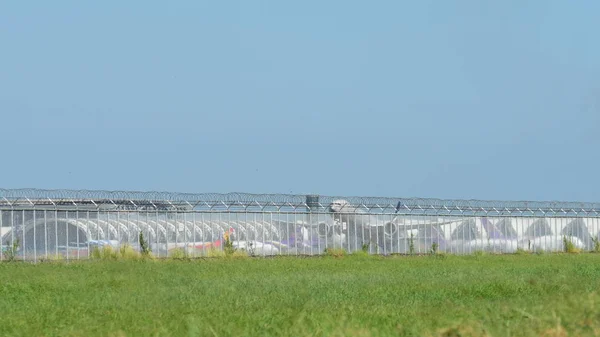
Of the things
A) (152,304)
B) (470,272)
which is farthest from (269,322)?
(470,272)

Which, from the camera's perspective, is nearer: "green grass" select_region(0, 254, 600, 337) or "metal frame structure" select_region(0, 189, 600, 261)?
"green grass" select_region(0, 254, 600, 337)

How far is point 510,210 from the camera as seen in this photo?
52.3 meters


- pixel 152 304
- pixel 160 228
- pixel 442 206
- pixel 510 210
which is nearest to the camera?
pixel 152 304

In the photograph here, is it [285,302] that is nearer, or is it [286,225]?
[285,302]

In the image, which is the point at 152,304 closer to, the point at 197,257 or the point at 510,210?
the point at 197,257

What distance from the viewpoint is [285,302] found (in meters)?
16.1

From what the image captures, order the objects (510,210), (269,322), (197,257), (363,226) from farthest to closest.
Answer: (510,210) → (363,226) → (197,257) → (269,322)

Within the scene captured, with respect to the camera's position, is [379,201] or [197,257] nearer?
[197,257]

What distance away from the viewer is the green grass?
1102cm

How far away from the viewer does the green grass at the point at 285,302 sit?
1102 cm

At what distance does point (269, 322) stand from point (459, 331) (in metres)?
2.73

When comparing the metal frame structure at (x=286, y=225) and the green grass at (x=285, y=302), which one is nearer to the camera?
the green grass at (x=285, y=302)

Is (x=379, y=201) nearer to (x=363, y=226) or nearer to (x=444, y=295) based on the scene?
(x=363, y=226)

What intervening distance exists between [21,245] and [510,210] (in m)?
25.9
